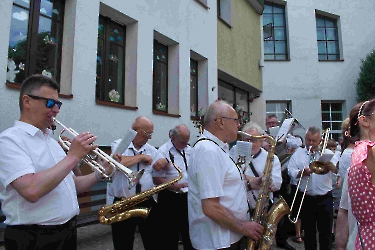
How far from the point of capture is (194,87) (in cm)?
1003

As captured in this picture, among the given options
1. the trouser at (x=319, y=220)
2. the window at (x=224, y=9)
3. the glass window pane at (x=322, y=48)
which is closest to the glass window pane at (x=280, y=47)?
the glass window pane at (x=322, y=48)

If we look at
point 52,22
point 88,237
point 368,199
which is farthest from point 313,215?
point 52,22

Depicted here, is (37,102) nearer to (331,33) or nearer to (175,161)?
(175,161)

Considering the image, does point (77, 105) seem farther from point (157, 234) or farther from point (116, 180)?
point (157, 234)

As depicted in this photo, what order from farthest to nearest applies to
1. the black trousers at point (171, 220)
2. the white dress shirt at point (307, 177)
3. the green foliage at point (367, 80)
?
the green foliage at point (367, 80), the white dress shirt at point (307, 177), the black trousers at point (171, 220)

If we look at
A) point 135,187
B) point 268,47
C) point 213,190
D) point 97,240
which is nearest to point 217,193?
point 213,190

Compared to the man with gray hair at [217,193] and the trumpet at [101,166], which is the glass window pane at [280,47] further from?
the trumpet at [101,166]

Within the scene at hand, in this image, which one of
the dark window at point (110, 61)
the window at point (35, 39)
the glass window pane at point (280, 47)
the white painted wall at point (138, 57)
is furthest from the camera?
the glass window pane at point (280, 47)

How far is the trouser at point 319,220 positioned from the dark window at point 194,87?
220 inches

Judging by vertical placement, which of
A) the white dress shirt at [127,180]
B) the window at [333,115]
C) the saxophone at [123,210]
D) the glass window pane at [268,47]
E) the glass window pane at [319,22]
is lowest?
the saxophone at [123,210]

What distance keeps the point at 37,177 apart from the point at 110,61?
216 inches

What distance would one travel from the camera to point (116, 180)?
12.4 ft

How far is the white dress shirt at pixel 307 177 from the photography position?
4.60 meters

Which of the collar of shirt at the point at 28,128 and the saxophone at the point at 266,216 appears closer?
the collar of shirt at the point at 28,128
